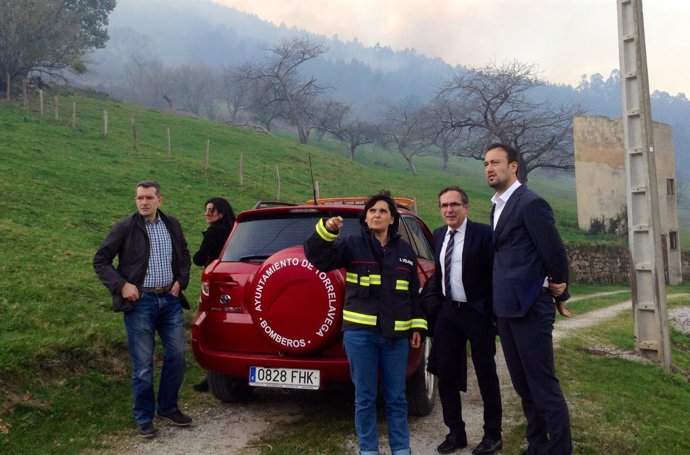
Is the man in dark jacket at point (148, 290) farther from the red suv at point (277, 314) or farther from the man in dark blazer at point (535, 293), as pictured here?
the man in dark blazer at point (535, 293)

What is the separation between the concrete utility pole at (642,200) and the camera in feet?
24.3

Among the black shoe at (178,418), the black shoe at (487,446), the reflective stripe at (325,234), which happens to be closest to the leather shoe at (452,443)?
the black shoe at (487,446)

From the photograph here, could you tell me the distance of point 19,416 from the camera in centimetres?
443

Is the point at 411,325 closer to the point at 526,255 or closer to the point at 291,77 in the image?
the point at 526,255

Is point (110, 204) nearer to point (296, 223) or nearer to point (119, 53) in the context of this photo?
point (296, 223)

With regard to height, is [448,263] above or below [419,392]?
above

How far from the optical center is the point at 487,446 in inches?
160

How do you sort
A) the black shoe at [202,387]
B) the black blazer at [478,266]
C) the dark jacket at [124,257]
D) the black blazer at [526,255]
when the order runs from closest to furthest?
1. the black blazer at [526,255]
2. the black blazer at [478,266]
3. the dark jacket at [124,257]
4. the black shoe at [202,387]

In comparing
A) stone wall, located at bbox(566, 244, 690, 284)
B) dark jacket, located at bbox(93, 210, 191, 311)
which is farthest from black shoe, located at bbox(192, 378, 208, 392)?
stone wall, located at bbox(566, 244, 690, 284)

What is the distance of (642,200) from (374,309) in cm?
555

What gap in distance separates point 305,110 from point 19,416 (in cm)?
5587

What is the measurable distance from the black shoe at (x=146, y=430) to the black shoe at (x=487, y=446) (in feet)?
8.07

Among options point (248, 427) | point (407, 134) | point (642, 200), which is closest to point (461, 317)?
point (248, 427)

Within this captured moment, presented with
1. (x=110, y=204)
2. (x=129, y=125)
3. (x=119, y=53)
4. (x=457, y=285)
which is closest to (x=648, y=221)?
(x=457, y=285)
